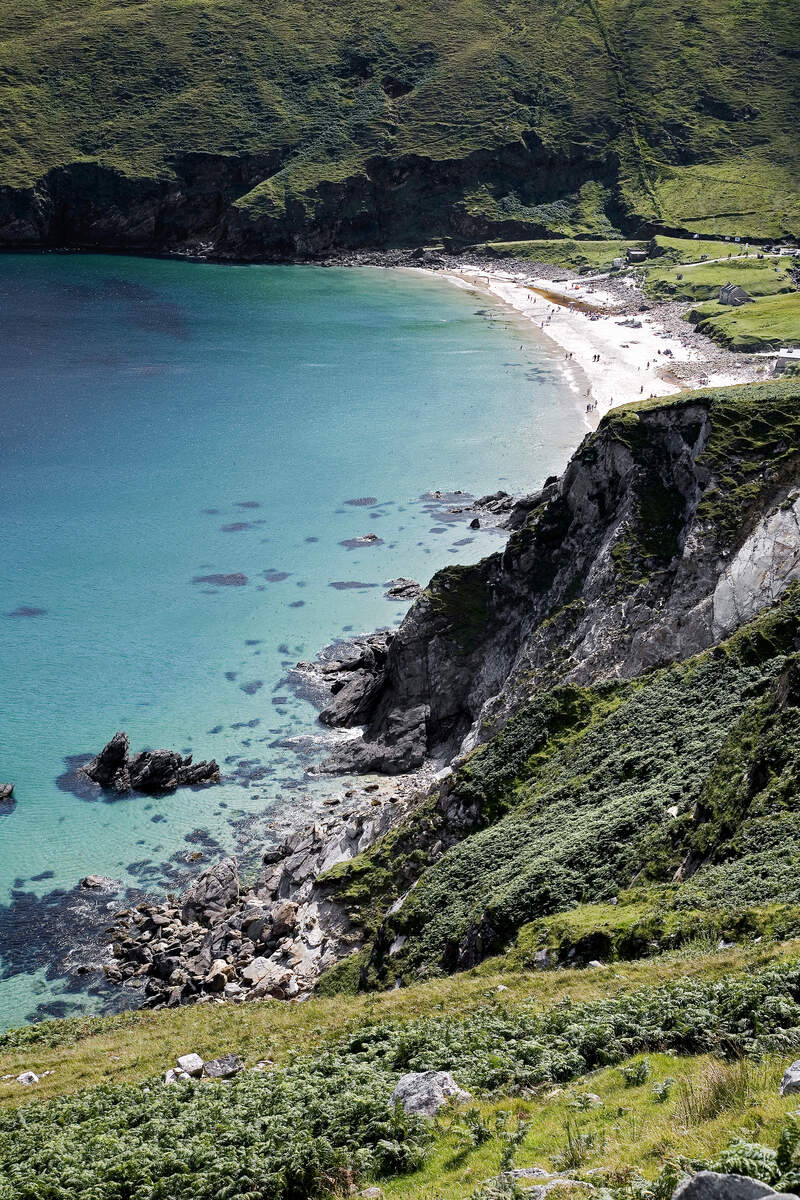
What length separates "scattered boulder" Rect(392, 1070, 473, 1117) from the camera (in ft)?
66.6

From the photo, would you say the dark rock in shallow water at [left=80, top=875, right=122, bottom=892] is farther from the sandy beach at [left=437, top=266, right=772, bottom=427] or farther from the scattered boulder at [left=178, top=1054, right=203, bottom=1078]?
the sandy beach at [left=437, top=266, right=772, bottom=427]

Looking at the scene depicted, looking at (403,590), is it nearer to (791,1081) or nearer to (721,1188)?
(791,1081)

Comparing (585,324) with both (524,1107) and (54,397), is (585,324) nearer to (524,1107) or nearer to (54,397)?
(54,397)

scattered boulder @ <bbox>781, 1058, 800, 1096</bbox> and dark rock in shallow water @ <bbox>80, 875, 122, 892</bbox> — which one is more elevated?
scattered boulder @ <bbox>781, 1058, 800, 1096</bbox>

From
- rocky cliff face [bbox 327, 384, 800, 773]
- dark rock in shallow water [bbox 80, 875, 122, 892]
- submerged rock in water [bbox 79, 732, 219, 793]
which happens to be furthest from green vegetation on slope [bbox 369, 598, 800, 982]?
submerged rock in water [bbox 79, 732, 219, 793]

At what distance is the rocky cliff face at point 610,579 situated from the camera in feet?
160

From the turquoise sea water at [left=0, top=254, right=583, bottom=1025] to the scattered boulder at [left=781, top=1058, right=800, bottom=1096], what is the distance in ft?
124

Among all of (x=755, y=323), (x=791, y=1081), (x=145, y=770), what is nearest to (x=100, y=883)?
(x=145, y=770)

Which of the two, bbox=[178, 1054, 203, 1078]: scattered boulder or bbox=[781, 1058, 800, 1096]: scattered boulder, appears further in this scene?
bbox=[178, 1054, 203, 1078]: scattered boulder

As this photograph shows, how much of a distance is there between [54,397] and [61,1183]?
13079 centimetres

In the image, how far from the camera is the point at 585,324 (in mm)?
177000

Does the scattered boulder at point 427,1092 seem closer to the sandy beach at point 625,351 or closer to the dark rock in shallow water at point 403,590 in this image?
the dark rock in shallow water at point 403,590

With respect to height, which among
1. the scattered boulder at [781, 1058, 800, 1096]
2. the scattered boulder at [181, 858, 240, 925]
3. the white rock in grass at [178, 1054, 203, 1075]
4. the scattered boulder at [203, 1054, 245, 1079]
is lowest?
the scattered boulder at [181, 858, 240, 925]

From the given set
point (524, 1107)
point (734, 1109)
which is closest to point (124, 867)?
point (524, 1107)
